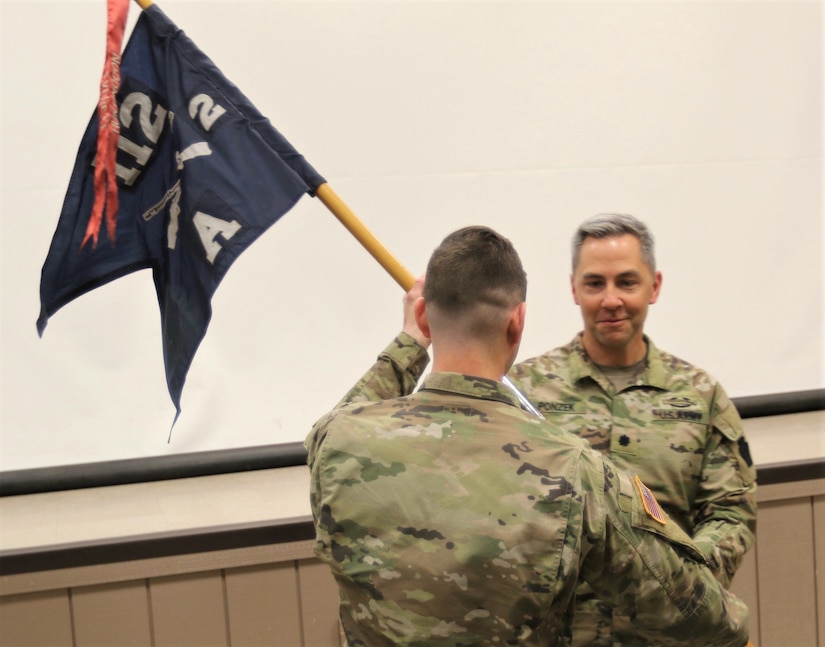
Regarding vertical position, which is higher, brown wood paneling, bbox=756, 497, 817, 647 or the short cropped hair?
the short cropped hair

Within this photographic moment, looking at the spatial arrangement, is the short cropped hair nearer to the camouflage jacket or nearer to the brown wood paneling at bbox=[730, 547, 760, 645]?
the camouflage jacket

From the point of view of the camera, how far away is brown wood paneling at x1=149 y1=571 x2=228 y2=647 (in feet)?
7.50

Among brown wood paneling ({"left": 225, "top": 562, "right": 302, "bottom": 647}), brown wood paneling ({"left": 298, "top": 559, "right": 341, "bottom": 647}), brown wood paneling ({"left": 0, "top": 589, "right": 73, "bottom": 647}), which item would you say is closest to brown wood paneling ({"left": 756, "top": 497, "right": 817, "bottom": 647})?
brown wood paneling ({"left": 298, "top": 559, "right": 341, "bottom": 647})

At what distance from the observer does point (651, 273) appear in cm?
176

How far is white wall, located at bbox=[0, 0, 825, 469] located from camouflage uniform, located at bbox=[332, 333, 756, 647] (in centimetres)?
102

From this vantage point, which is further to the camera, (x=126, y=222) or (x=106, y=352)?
→ (x=106, y=352)

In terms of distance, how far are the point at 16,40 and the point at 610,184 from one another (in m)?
1.73

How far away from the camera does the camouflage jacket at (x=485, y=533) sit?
3.72ft

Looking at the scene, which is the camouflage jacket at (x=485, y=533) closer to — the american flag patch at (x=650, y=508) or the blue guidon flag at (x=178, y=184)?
the american flag patch at (x=650, y=508)

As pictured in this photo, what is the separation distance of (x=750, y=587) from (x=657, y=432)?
4.08ft

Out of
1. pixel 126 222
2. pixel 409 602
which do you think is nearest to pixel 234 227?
pixel 126 222

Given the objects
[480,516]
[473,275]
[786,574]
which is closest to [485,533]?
[480,516]

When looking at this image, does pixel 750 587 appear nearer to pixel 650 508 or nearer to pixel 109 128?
pixel 650 508

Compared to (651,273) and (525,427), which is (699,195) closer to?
(651,273)
